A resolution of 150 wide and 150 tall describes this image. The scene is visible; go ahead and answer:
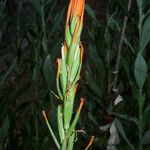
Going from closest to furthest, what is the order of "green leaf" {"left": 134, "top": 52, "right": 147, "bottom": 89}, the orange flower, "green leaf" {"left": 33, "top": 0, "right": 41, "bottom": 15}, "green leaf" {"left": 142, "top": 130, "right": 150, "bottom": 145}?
the orange flower < "green leaf" {"left": 134, "top": 52, "right": 147, "bottom": 89} < "green leaf" {"left": 142, "top": 130, "right": 150, "bottom": 145} < "green leaf" {"left": 33, "top": 0, "right": 41, "bottom": 15}

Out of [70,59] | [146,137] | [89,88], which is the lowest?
[146,137]

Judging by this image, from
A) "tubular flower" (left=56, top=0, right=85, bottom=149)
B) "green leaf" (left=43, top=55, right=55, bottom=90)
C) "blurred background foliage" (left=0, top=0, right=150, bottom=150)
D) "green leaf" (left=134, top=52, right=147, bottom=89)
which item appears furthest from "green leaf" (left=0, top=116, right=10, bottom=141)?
"tubular flower" (left=56, top=0, right=85, bottom=149)

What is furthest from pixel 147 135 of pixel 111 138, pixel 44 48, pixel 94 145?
pixel 44 48

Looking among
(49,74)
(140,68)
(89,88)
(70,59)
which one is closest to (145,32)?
(140,68)

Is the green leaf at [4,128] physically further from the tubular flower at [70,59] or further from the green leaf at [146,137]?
the tubular flower at [70,59]

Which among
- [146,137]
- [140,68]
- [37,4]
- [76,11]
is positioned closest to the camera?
[76,11]

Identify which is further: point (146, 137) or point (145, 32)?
point (146, 137)

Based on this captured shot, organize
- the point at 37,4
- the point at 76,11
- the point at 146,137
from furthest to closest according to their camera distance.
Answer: the point at 37,4, the point at 146,137, the point at 76,11

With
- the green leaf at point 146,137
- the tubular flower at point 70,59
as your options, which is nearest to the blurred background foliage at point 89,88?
the green leaf at point 146,137

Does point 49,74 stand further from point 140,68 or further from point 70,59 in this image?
point 70,59

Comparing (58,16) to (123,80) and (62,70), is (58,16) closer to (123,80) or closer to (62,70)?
(123,80)

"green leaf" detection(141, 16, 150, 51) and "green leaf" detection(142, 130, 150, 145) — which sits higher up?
"green leaf" detection(141, 16, 150, 51)

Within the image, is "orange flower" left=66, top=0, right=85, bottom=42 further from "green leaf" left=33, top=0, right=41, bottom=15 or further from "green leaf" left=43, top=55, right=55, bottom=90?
"green leaf" left=33, top=0, right=41, bottom=15
